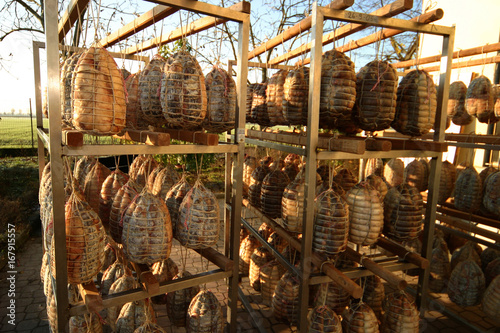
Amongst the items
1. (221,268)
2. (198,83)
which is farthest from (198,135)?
(221,268)

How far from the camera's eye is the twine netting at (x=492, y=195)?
11.8ft

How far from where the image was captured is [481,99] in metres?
4.07

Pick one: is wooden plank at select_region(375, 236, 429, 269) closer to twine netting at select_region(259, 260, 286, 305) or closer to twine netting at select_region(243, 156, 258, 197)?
twine netting at select_region(259, 260, 286, 305)

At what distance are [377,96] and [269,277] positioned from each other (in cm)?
231

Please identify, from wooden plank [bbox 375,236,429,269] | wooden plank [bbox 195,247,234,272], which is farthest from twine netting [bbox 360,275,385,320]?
wooden plank [bbox 195,247,234,272]

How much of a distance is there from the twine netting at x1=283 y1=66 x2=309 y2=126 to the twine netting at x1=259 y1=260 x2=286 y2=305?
1.75 metres

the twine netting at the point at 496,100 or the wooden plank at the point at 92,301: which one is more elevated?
the twine netting at the point at 496,100

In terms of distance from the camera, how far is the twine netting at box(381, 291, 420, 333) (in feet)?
9.46

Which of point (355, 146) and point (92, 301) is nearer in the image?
point (92, 301)

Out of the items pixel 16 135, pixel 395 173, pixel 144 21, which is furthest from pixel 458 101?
pixel 16 135

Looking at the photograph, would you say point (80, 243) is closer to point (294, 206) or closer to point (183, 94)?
point (183, 94)

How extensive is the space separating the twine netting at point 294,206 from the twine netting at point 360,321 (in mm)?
804

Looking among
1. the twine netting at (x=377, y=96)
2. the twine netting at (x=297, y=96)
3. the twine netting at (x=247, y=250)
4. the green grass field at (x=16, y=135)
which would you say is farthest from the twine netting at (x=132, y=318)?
the green grass field at (x=16, y=135)

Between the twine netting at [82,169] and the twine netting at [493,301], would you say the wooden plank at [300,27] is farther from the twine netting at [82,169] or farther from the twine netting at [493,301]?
the twine netting at [493,301]
